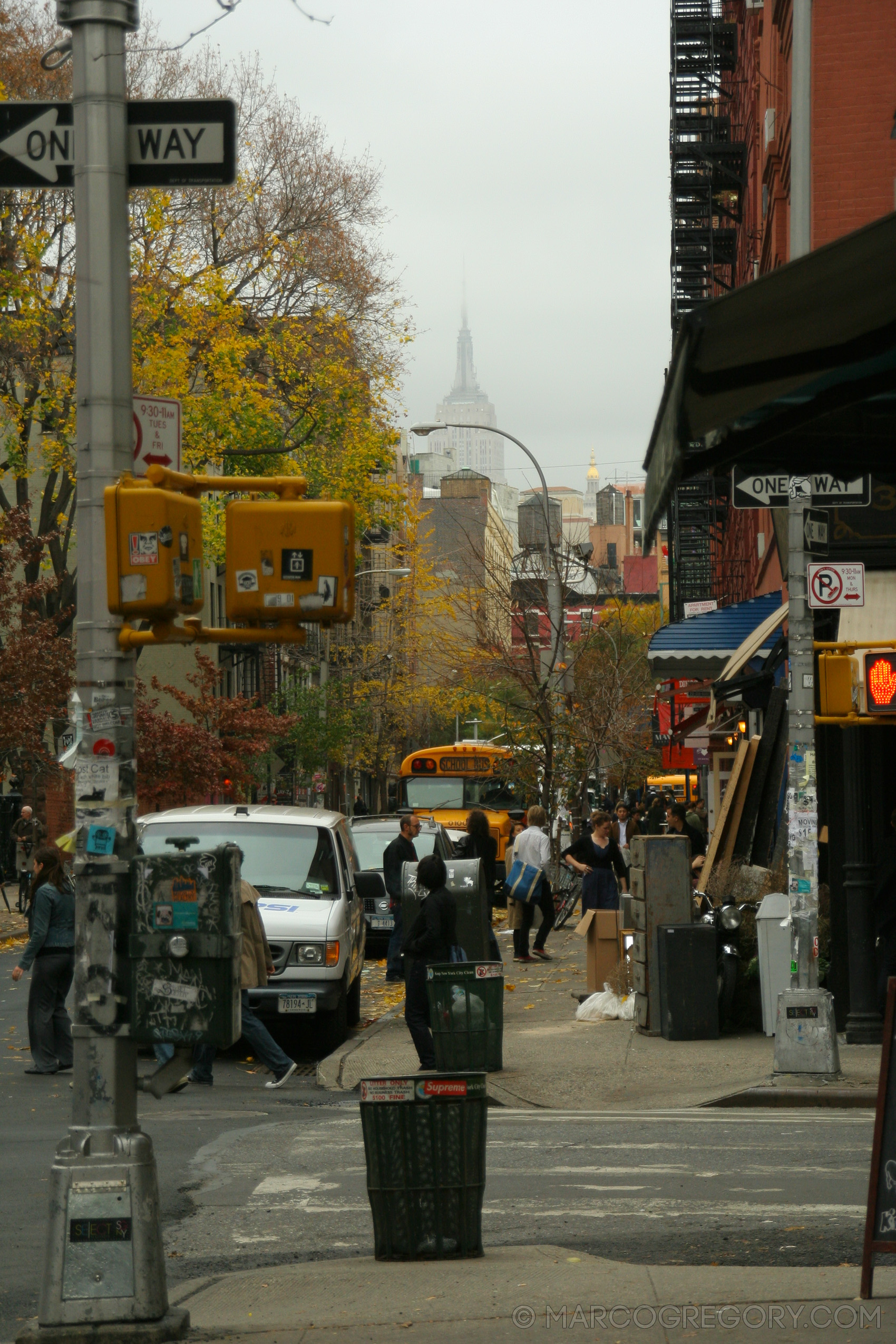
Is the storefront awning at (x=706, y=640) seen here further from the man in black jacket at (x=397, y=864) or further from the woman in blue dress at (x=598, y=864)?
the man in black jacket at (x=397, y=864)

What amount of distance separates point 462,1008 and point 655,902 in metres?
2.78

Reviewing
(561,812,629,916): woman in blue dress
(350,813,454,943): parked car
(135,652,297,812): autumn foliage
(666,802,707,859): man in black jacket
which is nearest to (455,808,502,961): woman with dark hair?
(350,813,454,943): parked car

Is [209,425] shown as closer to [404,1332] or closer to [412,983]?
[412,983]

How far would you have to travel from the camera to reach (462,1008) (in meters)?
11.8

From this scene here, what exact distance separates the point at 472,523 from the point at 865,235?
11136cm

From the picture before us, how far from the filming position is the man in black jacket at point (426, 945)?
1200 centimetres

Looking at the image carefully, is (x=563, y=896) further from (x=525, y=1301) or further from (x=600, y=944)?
(x=525, y=1301)

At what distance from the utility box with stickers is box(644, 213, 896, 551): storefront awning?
1.92 meters

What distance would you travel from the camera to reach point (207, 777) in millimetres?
33219

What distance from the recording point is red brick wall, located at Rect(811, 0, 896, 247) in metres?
17.7

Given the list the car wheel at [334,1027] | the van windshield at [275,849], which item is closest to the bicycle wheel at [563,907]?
the van windshield at [275,849]

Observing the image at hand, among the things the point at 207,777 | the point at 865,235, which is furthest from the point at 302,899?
the point at 207,777

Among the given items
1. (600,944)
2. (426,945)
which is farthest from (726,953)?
(426,945)

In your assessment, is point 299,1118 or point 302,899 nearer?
point 299,1118
